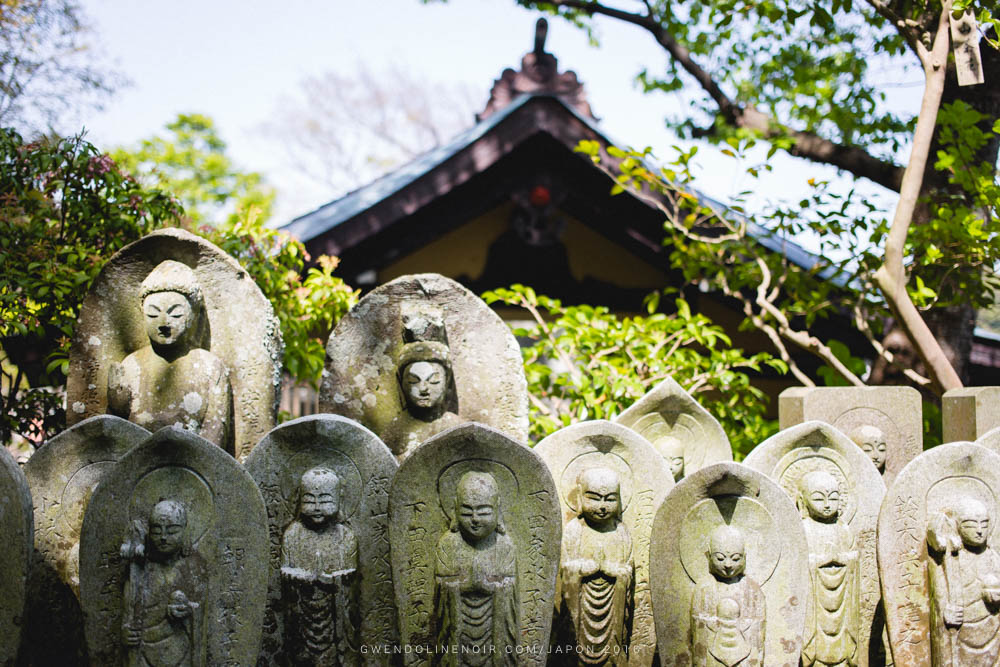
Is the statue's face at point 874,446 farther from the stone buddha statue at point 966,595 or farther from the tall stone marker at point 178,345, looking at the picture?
the tall stone marker at point 178,345

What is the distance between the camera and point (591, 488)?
13.3 ft

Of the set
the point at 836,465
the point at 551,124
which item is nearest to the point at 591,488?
the point at 836,465

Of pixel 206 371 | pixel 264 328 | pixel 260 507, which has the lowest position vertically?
pixel 260 507

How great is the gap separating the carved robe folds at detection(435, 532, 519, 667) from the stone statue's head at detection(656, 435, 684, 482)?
1693mm

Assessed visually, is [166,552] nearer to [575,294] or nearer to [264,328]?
[264,328]

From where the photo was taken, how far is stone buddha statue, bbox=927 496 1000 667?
3744 mm

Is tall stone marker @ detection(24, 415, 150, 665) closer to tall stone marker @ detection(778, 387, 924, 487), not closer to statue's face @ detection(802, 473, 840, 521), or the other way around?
statue's face @ detection(802, 473, 840, 521)

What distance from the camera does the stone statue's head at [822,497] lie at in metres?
4.14

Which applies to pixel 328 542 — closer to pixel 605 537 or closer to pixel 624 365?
pixel 605 537

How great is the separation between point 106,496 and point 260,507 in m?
0.60

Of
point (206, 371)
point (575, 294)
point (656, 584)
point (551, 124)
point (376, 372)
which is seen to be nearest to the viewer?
point (656, 584)

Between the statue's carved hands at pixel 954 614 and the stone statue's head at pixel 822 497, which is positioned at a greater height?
the stone statue's head at pixel 822 497

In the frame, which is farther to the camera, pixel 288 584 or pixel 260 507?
pixel 288 584

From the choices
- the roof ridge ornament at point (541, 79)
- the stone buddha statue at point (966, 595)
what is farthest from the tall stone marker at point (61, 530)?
the roof ridge ornament at point (541, 79)
